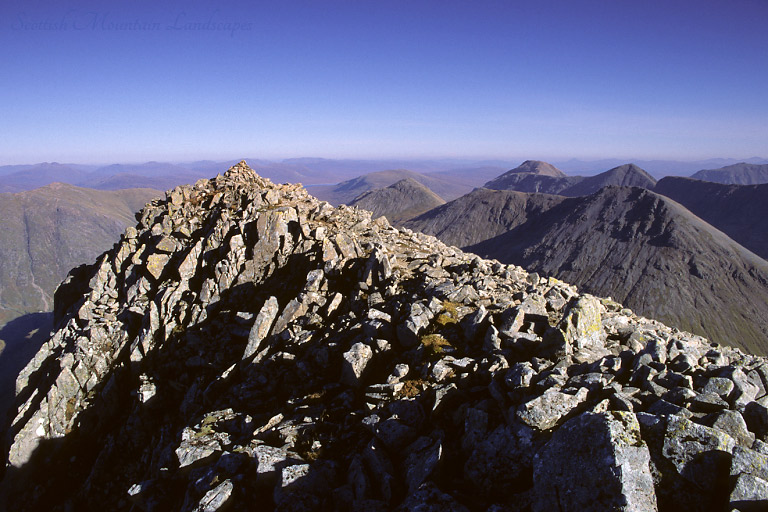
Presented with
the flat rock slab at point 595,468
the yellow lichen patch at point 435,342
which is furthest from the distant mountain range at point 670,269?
the flat rock slab at point 595,468

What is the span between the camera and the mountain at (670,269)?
139250mm

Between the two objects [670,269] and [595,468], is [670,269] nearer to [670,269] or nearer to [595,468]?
[670,269]

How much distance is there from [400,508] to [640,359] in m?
8.88

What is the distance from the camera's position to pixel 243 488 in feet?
37.1

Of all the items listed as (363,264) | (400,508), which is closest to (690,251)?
(363,264)

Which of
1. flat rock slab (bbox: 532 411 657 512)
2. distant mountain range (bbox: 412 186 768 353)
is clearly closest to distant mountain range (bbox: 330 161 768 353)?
distant mountain range (bbox: 412 186 768 353)

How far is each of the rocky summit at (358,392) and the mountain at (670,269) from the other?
156625mm

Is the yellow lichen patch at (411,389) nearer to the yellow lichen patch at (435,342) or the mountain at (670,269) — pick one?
the yellow lichen patch at (435,342)

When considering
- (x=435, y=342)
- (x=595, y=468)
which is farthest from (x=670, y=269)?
(x=595, y=468)

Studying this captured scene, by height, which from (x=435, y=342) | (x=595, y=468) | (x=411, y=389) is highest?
(x=595, y=468)

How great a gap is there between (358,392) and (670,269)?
19300 cm

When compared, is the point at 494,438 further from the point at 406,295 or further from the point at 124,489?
the point at 124,489

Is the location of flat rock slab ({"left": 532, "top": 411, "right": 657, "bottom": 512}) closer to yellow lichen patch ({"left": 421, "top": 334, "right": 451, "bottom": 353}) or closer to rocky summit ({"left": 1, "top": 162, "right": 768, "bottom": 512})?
rocky summit ({"left": 1, "top": 162, "right": 768, "bottom": 512})

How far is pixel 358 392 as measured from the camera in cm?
1491
